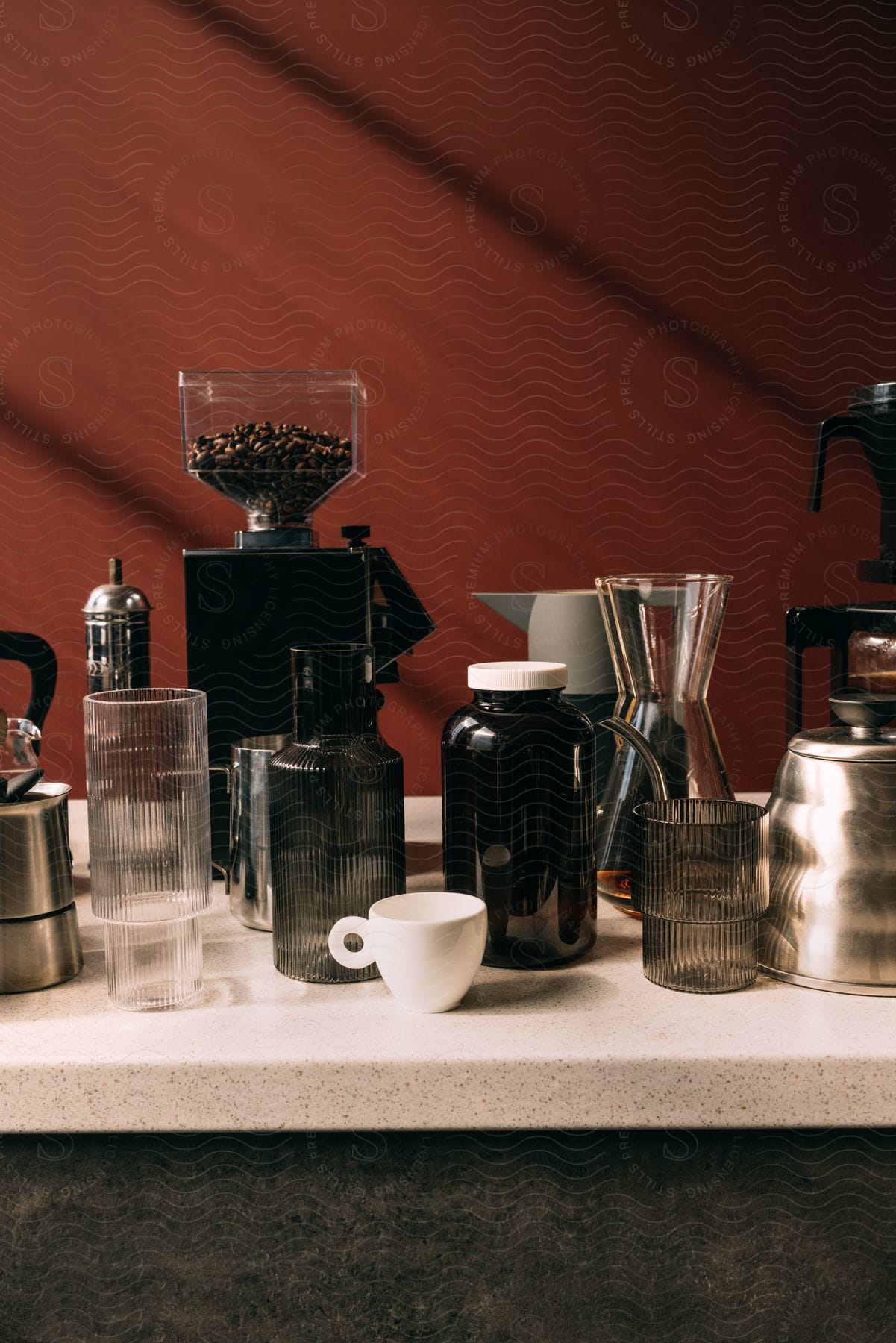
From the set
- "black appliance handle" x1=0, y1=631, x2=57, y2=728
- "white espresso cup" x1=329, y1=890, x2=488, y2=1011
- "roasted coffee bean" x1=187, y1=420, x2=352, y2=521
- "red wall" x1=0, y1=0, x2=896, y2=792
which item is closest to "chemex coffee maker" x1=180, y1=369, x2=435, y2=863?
"roasted coffee bean" x1=187, y1=420, x2=352, y2=521

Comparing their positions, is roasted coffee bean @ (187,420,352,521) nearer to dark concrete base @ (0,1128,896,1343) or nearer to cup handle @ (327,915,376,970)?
cup handle @ (327,915,376,970)

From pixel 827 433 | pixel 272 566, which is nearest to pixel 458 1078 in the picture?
pixel 272 566

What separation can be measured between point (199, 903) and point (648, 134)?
1936mm

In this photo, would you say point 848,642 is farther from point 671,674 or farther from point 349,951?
point 349,951

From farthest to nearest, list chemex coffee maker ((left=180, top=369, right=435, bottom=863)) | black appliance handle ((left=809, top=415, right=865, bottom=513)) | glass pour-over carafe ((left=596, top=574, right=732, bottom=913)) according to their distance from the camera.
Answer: black appliance handle ((left=809, top=415, right=865, bottom=513))
chemex coffee maker ((left=180, top=369, right=435, bottom=863))
glass pour-over carafe ((left=596, top=574, right=732, bottom=913))

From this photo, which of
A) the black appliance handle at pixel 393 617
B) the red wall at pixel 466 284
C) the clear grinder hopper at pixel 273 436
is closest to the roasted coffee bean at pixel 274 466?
the clear grinder hopper at pixel 273 436

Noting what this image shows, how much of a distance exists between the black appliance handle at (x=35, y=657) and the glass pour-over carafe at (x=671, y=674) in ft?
2.06

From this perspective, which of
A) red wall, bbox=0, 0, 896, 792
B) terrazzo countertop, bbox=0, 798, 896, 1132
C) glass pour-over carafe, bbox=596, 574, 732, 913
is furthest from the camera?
red wall, bbox=0, 0, 896, 792

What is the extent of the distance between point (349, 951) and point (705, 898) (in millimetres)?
269

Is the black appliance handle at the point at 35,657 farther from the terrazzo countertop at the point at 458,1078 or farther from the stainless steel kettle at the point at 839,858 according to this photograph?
the stainless steel kettle at the point at 839,858

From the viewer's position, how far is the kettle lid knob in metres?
0.86

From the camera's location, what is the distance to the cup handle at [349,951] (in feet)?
2.68

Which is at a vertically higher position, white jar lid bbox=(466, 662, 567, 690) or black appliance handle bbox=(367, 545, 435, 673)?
black appliance handle bbox=(367, 545, 435, 673)

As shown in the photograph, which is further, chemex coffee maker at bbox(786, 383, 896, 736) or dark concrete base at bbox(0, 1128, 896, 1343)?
chemex coffee maker at bbox(786, 383, 896, 736)
